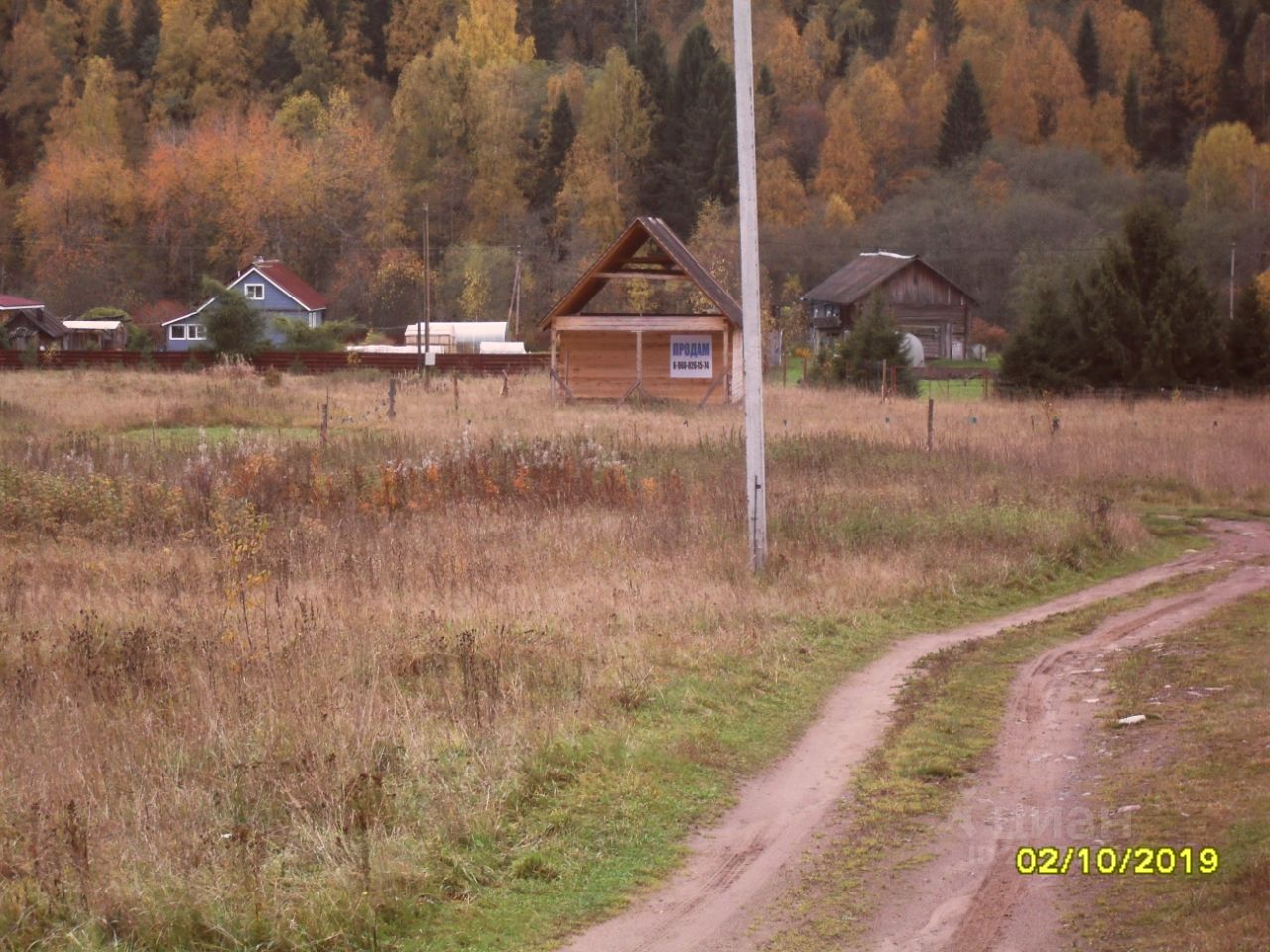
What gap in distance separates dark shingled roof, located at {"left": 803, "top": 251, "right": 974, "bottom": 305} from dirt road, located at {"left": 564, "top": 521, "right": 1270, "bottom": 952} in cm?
5767

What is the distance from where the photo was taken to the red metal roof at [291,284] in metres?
77.9

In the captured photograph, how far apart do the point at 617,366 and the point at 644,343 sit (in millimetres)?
942

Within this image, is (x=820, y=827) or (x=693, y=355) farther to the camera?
(x=693, y=355)

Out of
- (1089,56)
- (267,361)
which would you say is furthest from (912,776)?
(1089,56)

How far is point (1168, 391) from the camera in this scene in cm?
3819

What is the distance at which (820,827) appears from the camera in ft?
22.9

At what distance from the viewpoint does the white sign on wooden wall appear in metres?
38.6

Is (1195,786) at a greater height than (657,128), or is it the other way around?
(657,128)

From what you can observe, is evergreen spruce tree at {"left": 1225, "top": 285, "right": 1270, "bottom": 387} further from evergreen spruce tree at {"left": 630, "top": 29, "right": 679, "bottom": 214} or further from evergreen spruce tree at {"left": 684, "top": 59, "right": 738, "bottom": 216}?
evergreen spruce tree at {"left": 630, "top": 29, "right": 679, "bottom": 214}

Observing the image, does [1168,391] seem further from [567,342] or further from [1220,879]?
[1220,879]

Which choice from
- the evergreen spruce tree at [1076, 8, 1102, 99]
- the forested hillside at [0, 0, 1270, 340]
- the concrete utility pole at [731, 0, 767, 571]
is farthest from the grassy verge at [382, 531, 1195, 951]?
the evergreen spruce tree at [1076, 8, 1102, 99]

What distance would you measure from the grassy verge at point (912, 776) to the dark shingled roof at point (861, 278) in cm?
5637

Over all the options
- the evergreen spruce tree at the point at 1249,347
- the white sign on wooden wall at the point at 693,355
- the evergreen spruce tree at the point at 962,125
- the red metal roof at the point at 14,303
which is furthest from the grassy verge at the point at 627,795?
the evergreen spruce tree at the point at 962,125
